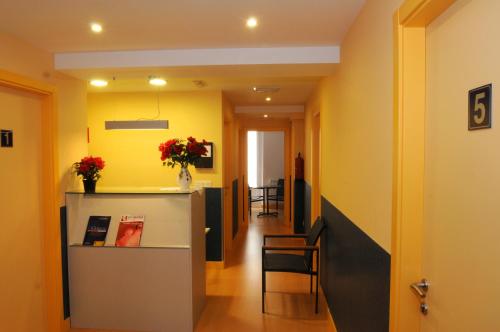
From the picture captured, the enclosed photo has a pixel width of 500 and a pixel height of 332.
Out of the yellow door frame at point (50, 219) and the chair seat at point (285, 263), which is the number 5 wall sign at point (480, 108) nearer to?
the chair seat at point (285, 263)

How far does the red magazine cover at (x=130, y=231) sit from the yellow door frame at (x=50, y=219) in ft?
1.59

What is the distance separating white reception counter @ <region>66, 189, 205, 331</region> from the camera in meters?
2.67

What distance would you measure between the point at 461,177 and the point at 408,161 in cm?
24

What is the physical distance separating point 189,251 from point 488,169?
7.33 ft

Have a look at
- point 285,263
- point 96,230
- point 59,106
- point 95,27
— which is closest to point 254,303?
point 285,263

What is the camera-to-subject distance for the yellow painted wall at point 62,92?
7.16 feet

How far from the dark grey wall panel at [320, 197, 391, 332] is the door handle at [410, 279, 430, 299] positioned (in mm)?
145

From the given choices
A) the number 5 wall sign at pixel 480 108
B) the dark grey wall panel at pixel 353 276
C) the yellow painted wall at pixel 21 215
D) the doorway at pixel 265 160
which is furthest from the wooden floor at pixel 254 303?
the doorway at pixel 265 160

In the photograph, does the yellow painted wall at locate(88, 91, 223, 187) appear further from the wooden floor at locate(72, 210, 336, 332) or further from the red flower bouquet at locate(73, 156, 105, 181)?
the red flower bouquet at locate(73, 156, 105, 181)

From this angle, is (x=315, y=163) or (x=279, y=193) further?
(x=279, y=193)

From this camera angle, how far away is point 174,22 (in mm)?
1980

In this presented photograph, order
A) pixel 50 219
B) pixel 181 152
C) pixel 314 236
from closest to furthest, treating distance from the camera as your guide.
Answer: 1. pixel 50 219
2. pixel 181 152
3. pixel 314 236

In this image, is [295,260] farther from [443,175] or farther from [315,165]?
[443,175]

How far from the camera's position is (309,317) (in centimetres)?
300
